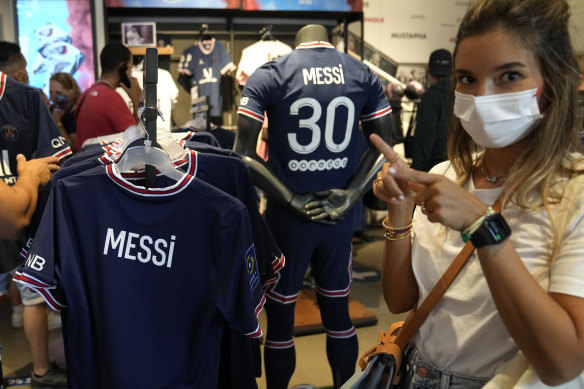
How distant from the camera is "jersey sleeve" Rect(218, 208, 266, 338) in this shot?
142cm

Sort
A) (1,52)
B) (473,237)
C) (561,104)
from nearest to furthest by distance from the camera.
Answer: (473,237)
(561,104)
(1,52)

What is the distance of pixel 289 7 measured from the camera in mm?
6074

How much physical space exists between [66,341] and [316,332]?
2.22m

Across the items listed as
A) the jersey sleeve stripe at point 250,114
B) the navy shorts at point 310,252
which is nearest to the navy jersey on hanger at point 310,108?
the jersey sleeve stripe at point 250,114

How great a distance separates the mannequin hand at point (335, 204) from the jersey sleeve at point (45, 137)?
1046mm

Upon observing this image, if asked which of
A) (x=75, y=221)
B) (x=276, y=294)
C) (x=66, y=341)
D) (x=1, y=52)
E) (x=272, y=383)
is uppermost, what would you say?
(x=1, y=52)

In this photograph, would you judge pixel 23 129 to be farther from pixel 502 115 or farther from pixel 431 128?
pixel 431 128

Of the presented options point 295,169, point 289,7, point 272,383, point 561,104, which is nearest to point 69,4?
point 289,7

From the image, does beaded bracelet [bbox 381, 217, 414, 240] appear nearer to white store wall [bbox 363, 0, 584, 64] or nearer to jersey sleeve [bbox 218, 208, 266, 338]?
jersey sleeve [bbox 218, 208, 266, 338]

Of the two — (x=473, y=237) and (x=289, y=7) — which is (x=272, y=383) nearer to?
(x=473, y=237)

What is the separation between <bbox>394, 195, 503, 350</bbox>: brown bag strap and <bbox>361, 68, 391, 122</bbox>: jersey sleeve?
1.52 meters

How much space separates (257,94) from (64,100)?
2.83 metres

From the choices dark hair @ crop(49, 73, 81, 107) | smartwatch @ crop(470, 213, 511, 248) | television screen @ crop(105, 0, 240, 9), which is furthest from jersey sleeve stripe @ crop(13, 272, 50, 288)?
television screen @ crop(105, 0, 240, 9)

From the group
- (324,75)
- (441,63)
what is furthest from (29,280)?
(441,63)
